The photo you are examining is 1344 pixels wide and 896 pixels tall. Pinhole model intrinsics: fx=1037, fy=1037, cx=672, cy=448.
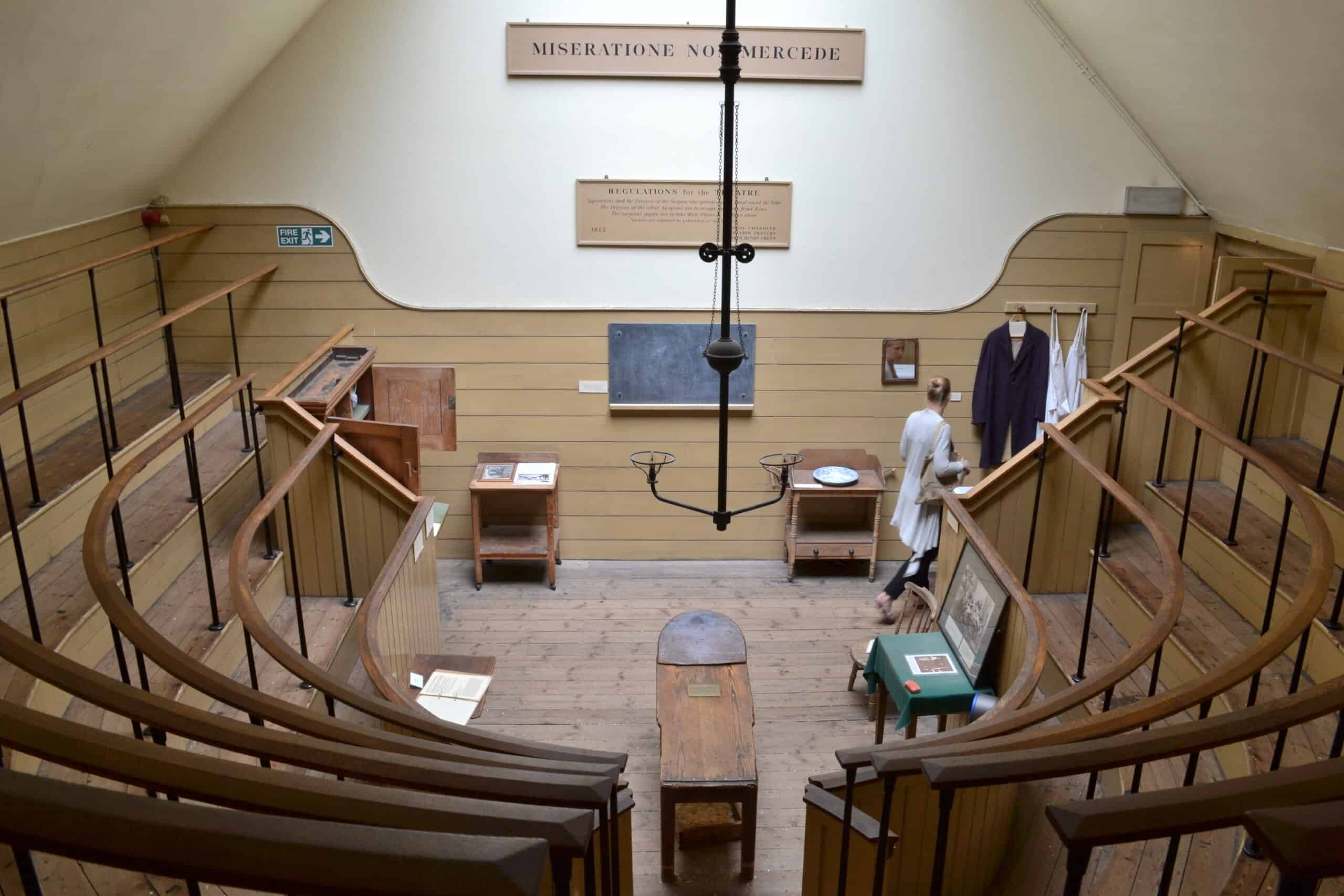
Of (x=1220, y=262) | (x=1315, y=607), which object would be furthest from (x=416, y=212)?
(x=1315, y=607)

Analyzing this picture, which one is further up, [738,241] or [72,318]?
[738,241]

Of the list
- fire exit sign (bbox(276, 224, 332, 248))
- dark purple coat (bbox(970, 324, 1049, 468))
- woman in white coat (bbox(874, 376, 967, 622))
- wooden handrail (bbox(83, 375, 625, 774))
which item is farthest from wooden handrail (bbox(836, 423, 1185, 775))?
fire exit sign (bbox(276, 224, 332, 248))

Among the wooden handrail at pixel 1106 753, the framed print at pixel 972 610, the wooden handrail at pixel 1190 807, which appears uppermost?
the wooden handrail at pixel 1190 807

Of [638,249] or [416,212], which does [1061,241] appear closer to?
[638,249]

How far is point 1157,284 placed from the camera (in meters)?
6.58

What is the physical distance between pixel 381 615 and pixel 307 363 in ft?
6.47

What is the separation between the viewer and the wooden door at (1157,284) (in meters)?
6.48

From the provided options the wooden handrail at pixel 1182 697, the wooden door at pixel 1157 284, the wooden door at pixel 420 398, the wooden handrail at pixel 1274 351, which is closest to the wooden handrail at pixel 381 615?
the wooden door at pixel 420 398

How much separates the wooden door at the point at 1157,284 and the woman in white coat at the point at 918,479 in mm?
1438

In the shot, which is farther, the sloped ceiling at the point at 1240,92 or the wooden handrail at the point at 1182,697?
the sloped ceiling at the point at 1240,92

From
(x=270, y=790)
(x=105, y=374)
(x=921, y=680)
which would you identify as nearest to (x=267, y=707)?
(x=270, y=790)

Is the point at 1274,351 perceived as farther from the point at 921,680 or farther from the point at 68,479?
the point at 68,479

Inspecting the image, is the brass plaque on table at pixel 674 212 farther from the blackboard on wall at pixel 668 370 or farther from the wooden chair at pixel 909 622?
the wooden chair at pixel 909 622

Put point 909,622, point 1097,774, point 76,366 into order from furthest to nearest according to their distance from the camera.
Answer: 1. point 909,622
2. point 76,366
3. point 1097,774
